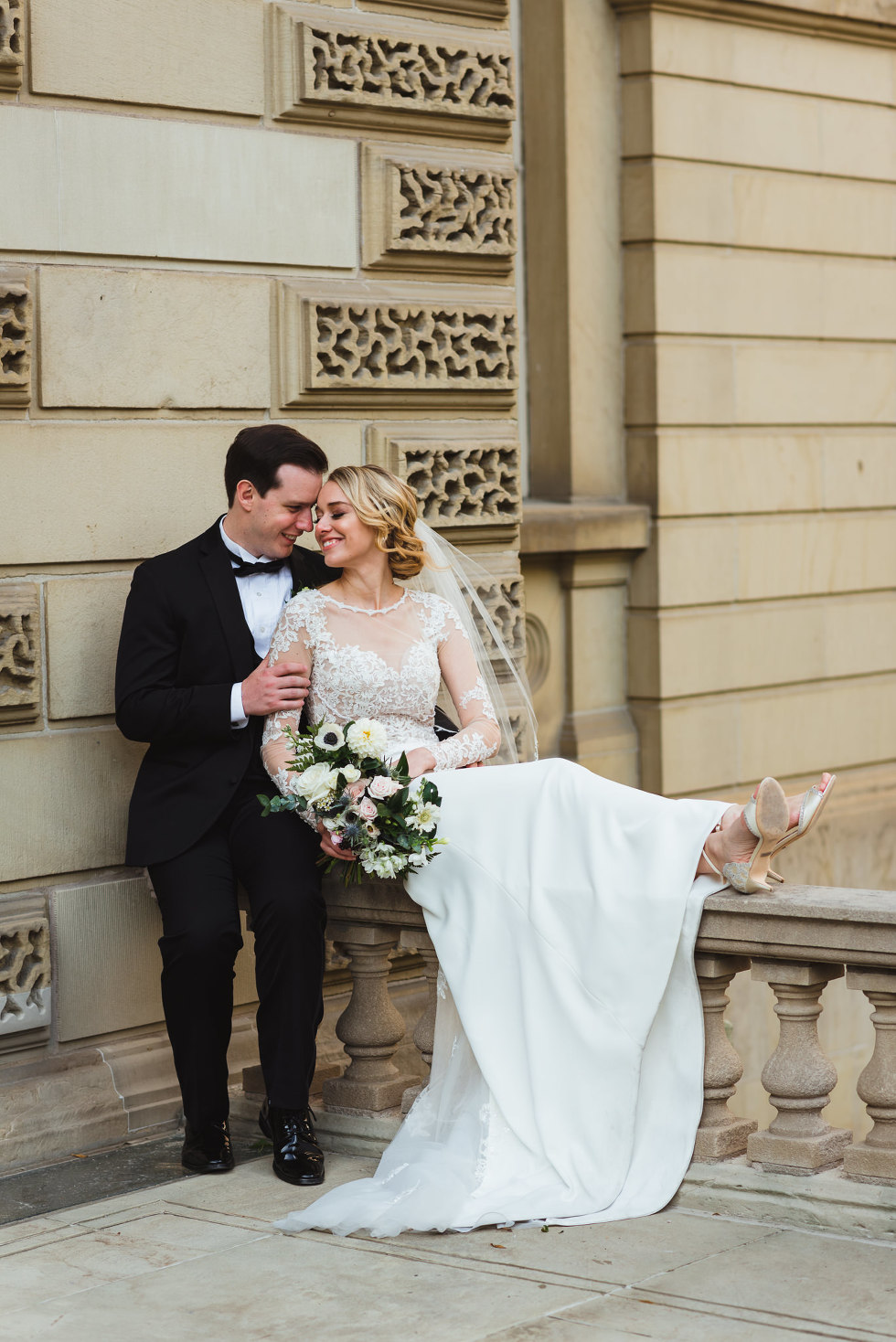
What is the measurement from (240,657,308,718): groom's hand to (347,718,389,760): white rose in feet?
1.16

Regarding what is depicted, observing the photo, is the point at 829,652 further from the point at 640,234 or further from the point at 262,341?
the point at 262,341

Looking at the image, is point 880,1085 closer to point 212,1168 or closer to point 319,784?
point 319,784

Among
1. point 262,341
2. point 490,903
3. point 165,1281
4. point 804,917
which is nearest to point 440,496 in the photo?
point 262,341

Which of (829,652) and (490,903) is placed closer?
(490,903)

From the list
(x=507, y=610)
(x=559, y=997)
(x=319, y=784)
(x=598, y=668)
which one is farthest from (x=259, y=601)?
(x=598, y=668)

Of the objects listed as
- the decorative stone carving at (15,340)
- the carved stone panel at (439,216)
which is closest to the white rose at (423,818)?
the decorative stone carving at (15,340)

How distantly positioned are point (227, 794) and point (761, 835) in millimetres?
1596

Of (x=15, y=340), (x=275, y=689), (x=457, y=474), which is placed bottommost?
(x=275, y=689)

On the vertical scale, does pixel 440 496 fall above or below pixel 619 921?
above

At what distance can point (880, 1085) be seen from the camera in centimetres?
429

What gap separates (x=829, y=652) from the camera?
30.7ft

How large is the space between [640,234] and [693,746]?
2.39m

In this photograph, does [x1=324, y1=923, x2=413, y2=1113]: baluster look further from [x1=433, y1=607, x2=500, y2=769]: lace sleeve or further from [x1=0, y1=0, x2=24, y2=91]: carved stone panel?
[x1=0, y1=0, x2=24, y2=91]: carved stone panel

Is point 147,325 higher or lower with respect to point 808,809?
higher
